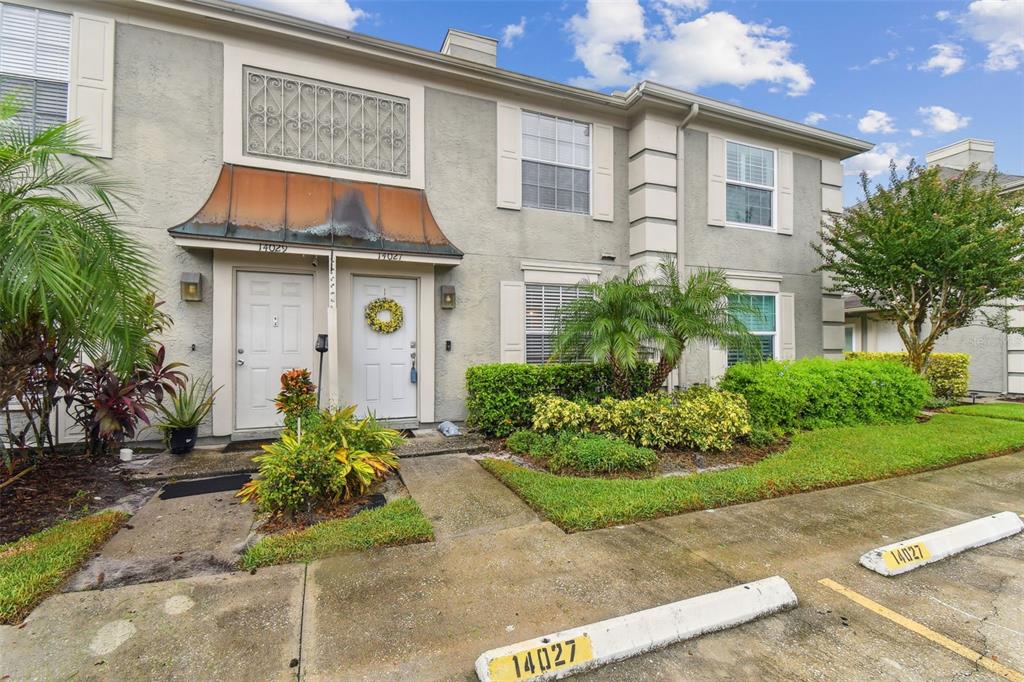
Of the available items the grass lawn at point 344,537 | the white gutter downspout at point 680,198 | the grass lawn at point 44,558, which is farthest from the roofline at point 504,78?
the grass lawn at point 344,537

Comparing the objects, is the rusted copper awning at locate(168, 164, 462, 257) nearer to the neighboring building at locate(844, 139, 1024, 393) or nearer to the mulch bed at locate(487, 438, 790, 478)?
the mulch bed at locate(487, 438, 790, 478)

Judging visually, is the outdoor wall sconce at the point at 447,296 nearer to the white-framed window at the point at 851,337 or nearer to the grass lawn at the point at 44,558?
the grass lawn at the point at 44,558

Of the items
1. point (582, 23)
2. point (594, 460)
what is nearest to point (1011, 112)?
point (582, 23)

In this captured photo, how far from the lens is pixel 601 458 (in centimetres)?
484

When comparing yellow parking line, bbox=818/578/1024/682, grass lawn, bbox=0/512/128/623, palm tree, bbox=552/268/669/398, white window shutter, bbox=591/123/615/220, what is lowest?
yellow parking line, bbox=818/578/1024/682

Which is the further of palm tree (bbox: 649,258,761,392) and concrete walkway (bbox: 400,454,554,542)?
palm tree (bbox: 649,258,761,392)

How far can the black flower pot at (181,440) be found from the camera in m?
5.31

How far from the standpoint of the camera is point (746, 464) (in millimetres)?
5270

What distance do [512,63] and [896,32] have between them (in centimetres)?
705

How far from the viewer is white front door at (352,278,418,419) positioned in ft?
21.2

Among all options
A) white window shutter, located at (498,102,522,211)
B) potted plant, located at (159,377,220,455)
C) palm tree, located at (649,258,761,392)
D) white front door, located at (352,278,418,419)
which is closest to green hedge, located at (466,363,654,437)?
palm tree, located at (649,258,761,392)

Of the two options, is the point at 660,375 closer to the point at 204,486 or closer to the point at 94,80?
the point at 204,486

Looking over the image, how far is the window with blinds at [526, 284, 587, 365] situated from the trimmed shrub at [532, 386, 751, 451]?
1657 millimetres

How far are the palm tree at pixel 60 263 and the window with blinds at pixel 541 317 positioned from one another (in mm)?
4993
